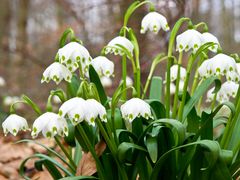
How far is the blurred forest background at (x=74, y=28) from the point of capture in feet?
17.0

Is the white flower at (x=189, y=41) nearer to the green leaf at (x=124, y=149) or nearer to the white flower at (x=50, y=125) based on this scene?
the green leaf at (x=124, y=149)

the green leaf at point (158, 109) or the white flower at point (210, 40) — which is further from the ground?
the white flower at point (210, 40)

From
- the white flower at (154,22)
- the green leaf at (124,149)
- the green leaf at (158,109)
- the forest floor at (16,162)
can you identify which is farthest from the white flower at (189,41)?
the forest floor at (16,162)

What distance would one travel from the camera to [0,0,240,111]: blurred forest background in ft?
17.0

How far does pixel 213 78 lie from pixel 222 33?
13.5 metres

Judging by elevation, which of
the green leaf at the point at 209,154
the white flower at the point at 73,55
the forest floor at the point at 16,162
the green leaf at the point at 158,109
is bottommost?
the forest floor at the point at 16,162

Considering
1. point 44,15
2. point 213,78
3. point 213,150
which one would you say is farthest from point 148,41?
point 44,15

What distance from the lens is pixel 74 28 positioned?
27.5 ft

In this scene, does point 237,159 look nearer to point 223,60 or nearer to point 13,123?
point 223,60

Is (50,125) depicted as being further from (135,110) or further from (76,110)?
(135,110)

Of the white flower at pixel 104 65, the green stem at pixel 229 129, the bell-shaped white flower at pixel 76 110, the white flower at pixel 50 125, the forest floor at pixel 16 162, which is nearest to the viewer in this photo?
the bell-shaped white flower at pixel 76 110

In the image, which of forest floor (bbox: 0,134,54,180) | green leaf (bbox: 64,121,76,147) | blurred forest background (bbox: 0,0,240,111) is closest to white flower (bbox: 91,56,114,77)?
green leaf (bbox: 64,121,76,147)

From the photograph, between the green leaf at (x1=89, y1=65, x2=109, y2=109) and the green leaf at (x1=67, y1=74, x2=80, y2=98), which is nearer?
the green leaf at (x1=89, y1=65, x2=109, y2=109)

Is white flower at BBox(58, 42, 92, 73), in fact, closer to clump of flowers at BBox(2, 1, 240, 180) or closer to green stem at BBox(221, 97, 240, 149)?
clump of flowers at BBox(2, 1, 240, 180)
